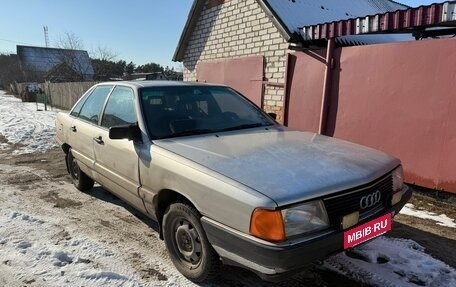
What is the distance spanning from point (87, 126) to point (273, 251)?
3198 mm

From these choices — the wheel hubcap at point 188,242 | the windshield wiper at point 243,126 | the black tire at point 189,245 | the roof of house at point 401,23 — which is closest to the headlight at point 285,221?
the black tire at point 189,245

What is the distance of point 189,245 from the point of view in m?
3.01

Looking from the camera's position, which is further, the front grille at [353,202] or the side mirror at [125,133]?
the side mirror at [125,133]

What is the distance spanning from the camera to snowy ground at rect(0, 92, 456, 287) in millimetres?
3057

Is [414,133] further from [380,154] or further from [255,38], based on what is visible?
[255,38]

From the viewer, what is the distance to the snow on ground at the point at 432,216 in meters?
4.42

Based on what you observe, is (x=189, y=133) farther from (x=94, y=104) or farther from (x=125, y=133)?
(x=94, y=104)

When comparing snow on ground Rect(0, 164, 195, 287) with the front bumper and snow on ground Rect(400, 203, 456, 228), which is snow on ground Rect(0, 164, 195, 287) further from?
A: snow on ground Rect(400, 203, 456, 228)

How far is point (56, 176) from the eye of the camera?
20.9 feet

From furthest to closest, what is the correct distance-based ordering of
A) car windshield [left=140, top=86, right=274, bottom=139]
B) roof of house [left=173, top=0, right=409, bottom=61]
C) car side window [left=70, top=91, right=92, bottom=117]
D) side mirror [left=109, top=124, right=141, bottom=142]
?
1. roof of house [left=173, top=0, right=409, bottom=61]
2. car side window [left=70, top=91, right=92, bottom=117]
3. car windshield [left=140, top=86, right=274, bottom=139]
4. side mirror [left=109, top=124, right=141, bottom=142]

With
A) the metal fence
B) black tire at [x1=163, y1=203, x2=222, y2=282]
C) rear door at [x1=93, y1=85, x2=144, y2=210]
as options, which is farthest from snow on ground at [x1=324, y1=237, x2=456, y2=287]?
the metal fence

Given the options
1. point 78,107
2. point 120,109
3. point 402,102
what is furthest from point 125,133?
point 402,102

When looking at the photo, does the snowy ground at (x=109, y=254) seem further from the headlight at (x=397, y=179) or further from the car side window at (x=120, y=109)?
the car side window at (x=120, y=109)

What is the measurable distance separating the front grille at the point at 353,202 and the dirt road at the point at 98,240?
663mm
